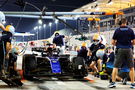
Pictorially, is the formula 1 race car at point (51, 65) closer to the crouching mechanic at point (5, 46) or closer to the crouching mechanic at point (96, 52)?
the crouching mechanic at point (96, 52)

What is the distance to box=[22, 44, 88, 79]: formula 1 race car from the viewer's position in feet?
24.4

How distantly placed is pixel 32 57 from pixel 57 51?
3.32 feet

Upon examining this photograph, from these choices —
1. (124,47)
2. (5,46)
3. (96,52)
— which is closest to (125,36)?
(124,47)

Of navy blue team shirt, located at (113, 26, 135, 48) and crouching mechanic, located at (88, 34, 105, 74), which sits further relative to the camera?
crouching mechanic, located at (88, 34, 105, 74)

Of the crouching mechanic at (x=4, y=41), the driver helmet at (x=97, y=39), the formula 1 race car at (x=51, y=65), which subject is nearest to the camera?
the crouching mechanic at (x=4, y=41)

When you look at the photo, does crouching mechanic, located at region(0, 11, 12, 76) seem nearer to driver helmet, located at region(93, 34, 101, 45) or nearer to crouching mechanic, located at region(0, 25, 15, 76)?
crouching mechanic, located at region(0, 25, 15, 76)

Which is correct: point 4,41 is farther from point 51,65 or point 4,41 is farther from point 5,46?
point 51,65

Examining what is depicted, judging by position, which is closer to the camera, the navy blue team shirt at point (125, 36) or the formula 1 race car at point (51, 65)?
the navy blue team shirt at point (125, 36)

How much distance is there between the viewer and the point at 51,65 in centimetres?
761

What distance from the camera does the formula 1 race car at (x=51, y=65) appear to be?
7.44 meters

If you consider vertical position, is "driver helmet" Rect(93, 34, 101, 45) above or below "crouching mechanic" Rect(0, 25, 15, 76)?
above

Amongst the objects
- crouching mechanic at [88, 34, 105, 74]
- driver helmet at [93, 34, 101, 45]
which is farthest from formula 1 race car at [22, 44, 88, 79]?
driver helmet at [93, 34, 101, 45]

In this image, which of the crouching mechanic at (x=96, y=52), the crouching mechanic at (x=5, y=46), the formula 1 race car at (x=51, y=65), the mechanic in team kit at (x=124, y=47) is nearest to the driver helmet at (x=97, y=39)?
the crouching mechanic at (x=96, y=52)

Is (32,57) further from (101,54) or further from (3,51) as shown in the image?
(101,54)
